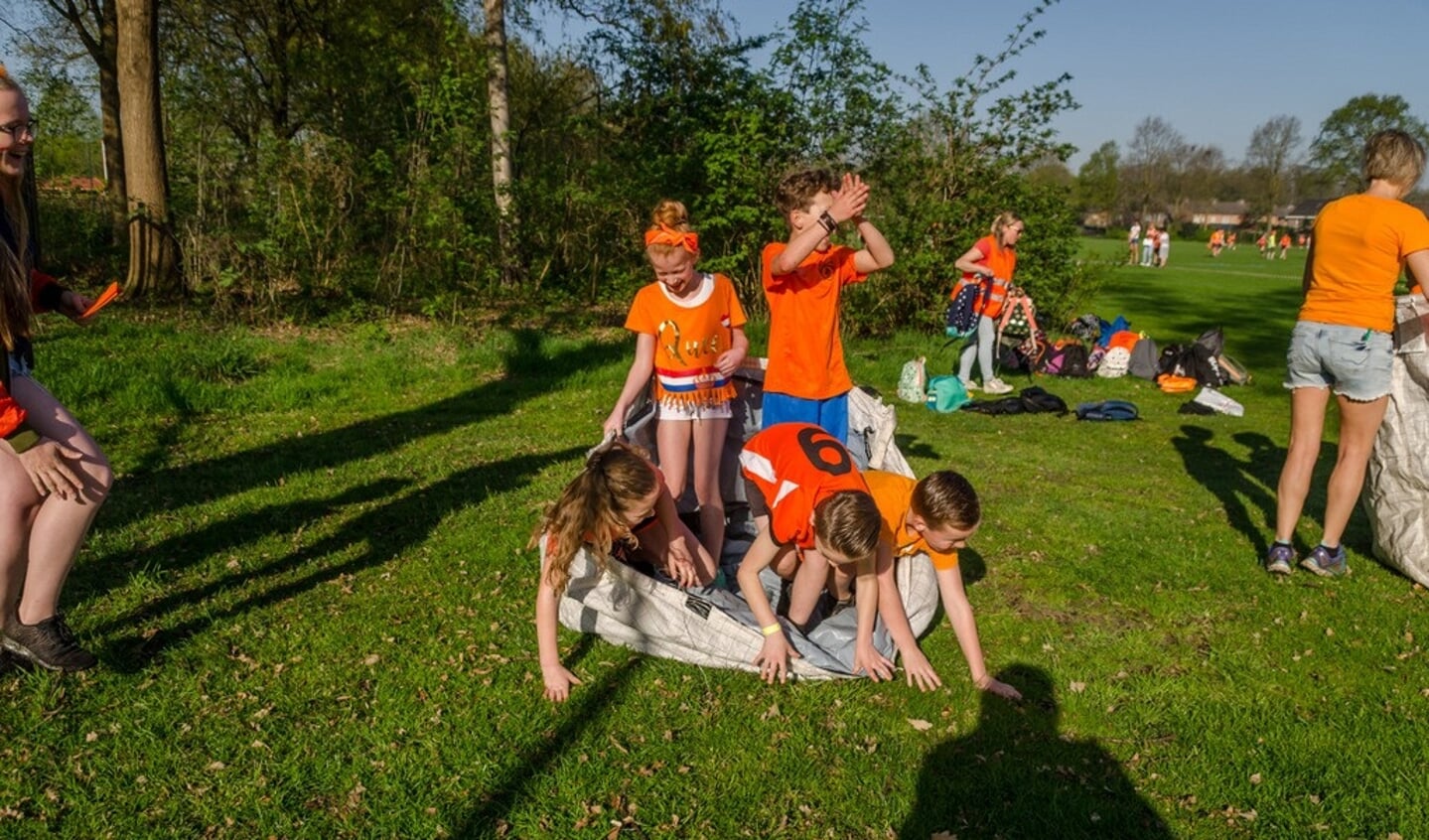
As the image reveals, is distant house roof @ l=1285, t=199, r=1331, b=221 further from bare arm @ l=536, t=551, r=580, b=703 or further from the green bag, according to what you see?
bare arm @ l=536, t=551, r=580, b=703

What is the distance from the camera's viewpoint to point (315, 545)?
493 centimetres

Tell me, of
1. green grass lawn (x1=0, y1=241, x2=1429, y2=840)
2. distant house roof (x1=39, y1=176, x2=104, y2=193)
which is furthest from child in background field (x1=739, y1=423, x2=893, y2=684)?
distant house roof (x1=39, y1=176, x2=104, y2=193)

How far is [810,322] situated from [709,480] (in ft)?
3.19

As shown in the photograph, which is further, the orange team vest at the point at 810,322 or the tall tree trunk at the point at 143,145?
the tall tree trunk at the point at 143,145

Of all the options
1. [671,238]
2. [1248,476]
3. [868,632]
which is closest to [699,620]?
[868,632]

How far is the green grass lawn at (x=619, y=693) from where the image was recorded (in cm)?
296

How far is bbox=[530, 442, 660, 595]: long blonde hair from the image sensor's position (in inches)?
137

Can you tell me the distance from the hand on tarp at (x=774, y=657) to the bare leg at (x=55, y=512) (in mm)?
2546

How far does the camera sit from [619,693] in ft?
11.8

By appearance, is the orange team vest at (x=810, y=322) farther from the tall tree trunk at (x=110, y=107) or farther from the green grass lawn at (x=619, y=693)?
the tall tree trunk at (x=110, y=107)

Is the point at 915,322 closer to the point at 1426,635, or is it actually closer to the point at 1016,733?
the point at 1426,635

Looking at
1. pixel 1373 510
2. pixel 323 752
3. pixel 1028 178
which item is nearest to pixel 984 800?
pixel 323 752

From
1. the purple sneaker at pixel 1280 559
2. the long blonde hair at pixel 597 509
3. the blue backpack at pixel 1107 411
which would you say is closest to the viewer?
the long blonde hair at pixel 597 509

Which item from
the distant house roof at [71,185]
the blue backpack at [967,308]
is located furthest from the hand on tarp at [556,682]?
the distant house roof at [71,185]
